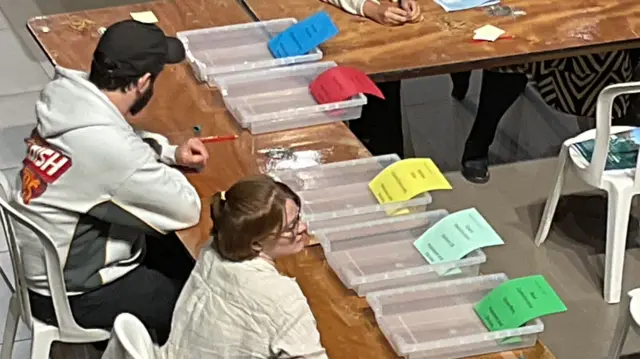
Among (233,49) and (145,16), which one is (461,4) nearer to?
(233,49)

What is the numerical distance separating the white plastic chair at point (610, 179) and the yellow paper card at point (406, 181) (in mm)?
692

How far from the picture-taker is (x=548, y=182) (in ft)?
12.6

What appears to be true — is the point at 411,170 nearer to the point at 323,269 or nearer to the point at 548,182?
the point at 323,269

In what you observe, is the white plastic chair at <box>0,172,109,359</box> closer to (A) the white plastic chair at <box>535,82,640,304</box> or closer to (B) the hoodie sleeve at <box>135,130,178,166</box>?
(B) the hoodie sleeve at <box>135,130,178,166</box>

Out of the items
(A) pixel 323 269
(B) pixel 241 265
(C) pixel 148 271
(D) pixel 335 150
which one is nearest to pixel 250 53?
(D) pixel 335 150

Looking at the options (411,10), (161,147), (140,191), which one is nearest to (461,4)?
(411,10)

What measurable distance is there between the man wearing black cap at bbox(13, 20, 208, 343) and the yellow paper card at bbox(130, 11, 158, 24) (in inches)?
30.6

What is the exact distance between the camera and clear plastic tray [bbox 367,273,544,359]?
2033 millimetres

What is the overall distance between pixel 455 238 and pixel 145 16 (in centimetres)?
145

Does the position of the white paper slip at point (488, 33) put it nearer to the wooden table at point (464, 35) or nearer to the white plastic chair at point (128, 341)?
the wooden table at point (464, 35)

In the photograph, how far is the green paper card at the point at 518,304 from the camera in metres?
2.03

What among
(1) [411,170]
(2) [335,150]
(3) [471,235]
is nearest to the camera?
(3) [471,235]

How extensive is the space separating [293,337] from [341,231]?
47 cm

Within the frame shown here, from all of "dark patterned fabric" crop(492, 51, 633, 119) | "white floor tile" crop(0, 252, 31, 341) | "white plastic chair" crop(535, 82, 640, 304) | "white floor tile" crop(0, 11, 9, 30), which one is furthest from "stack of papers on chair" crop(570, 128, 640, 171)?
"white floor tile" crop(0, 11, 9, 30)
